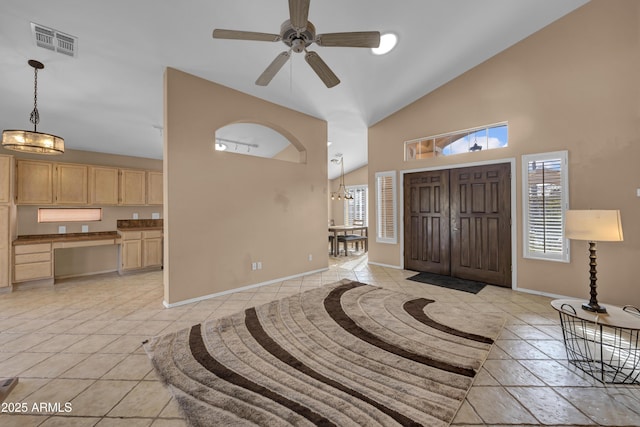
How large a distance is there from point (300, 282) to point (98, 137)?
14.7 feet

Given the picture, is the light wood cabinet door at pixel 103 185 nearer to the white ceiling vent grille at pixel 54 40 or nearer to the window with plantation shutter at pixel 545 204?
the white ceiling vent grille at pixel 54 40

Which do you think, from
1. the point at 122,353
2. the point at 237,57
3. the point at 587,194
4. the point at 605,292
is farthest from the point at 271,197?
the point at 605,292

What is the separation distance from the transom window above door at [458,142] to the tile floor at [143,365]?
2.45 m

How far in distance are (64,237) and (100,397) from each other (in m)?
4.32

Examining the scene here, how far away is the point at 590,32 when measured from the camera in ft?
11.6

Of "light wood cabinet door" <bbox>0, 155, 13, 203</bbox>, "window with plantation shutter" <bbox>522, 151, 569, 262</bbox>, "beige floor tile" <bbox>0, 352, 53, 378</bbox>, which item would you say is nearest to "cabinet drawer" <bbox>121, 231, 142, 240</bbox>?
"light wood cabinet door" <bbox>0, 155, 13, 203</bbox>

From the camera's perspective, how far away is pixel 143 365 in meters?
2.22

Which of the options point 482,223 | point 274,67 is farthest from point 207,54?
point 482,223

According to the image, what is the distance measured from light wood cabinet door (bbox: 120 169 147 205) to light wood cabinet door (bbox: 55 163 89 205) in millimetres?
558

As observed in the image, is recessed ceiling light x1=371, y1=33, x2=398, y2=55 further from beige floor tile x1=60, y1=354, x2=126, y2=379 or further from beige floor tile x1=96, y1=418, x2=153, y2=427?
beige floor tile x1=60, y1=354, x2=126, y2=379

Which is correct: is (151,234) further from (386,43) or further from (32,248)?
(386,43)

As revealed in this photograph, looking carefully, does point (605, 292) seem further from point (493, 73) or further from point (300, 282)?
point (300, 282)

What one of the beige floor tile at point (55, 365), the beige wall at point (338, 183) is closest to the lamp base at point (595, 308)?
the beige floor tile at point (55, 365)

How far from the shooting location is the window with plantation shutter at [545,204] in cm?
374
